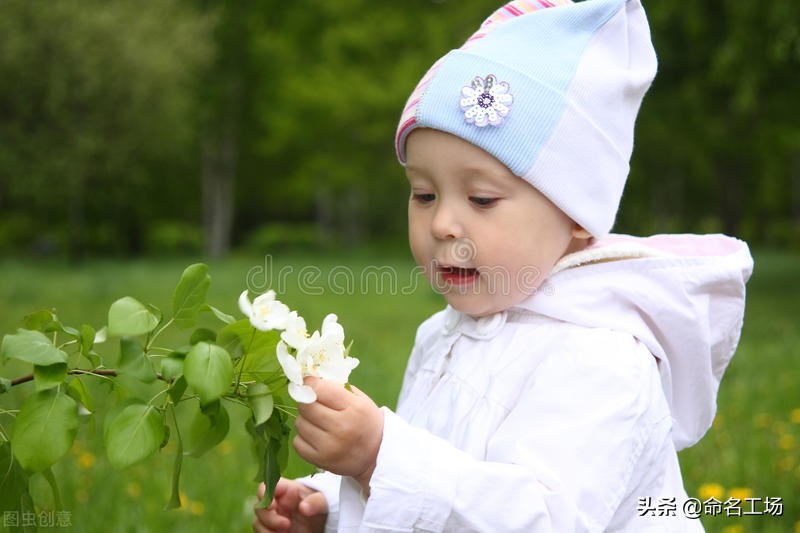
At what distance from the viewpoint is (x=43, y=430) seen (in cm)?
127

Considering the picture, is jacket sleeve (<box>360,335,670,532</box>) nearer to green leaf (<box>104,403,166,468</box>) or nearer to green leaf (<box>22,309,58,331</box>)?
green leaf (<box>104,403,166,468</box>)

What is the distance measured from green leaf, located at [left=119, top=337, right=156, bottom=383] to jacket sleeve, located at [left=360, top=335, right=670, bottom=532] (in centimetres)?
43

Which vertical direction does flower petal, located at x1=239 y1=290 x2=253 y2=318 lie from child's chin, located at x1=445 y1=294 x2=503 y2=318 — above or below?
above

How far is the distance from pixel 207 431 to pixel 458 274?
2.04 feet

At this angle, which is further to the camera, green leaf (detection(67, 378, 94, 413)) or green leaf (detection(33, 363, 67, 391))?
green leaf (detection(67, 378, 94, 413))

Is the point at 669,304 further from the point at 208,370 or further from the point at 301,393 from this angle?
the point at 208,370

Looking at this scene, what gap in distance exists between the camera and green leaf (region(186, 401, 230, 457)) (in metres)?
1.45

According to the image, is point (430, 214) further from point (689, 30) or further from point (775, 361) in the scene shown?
point (689, 30)

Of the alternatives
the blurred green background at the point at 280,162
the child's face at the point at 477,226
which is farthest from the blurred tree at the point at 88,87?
the child's face at the point at 477,226

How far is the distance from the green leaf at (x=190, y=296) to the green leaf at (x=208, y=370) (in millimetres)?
141

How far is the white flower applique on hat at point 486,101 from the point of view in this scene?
64.0 inches

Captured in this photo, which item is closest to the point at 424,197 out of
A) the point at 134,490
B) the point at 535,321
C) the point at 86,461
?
the point at 535,321

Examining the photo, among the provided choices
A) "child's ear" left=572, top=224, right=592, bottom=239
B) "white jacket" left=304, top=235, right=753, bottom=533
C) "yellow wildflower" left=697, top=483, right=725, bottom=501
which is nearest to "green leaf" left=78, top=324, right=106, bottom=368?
"white jacket" left=304, top=235, right=753, bottom=533

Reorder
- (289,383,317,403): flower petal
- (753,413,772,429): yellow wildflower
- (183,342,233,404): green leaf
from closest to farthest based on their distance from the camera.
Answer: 1. (183,342,233,404): green leaf
2. (289,383,317,403): flower petal
3. (753,413,772,429): yellow wildflower
